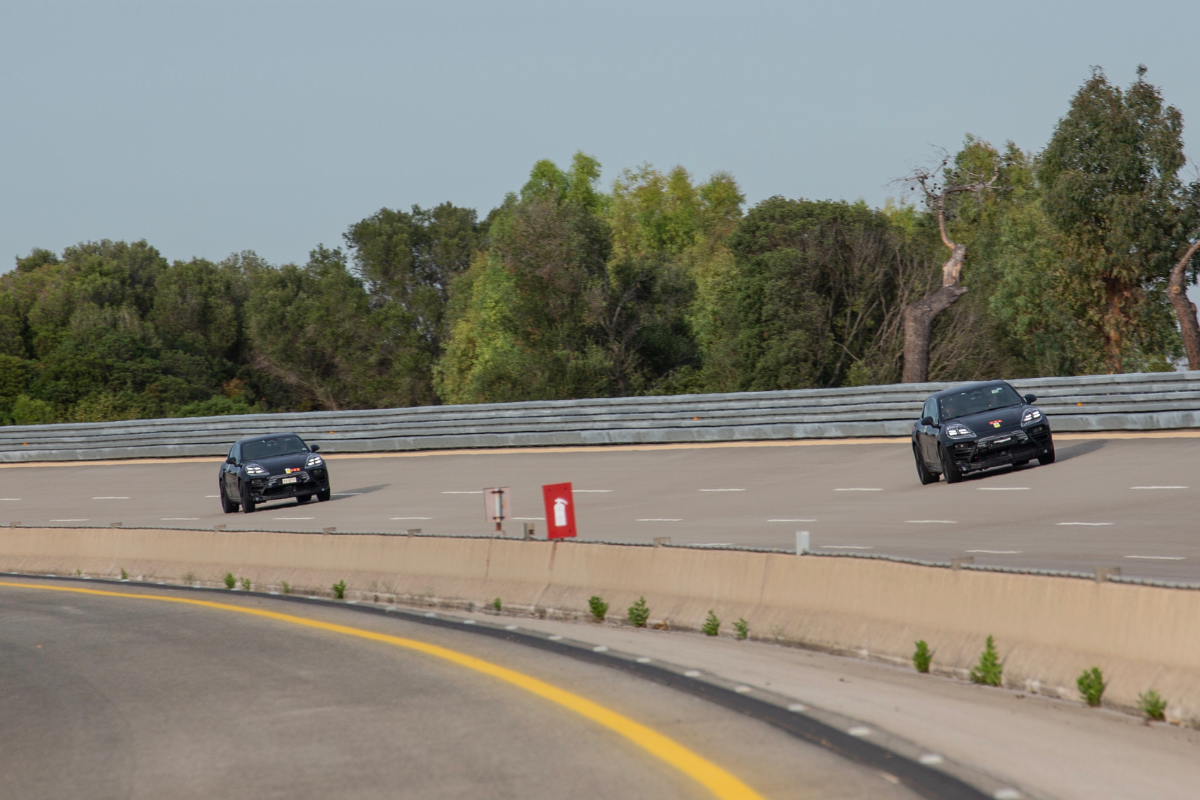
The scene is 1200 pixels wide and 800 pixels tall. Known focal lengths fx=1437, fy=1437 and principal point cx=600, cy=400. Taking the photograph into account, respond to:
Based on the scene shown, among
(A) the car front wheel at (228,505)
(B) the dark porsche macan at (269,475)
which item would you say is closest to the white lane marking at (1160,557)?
(B) the dark porsche macan at (269,475)

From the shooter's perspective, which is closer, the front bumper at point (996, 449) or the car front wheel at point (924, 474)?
the front bumper at point (996, 449)

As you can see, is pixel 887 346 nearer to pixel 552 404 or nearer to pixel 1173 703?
pixel 552 404

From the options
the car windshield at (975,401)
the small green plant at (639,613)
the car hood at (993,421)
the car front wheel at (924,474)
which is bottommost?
the small green plant at (639,613)

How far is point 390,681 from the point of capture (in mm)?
9344

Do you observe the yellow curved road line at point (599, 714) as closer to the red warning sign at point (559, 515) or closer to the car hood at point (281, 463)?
the red warning sign at point (559, 515)

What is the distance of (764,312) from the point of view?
5512 centimetres

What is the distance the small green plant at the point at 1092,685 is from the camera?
720 centimetres

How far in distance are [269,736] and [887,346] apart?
49.4 metres

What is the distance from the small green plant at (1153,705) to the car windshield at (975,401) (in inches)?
608

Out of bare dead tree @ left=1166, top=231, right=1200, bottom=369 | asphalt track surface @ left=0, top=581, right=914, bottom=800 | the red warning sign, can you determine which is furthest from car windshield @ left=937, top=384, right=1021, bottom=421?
bare dead tree @ left=1166, top=231, right=1200, bottom=369

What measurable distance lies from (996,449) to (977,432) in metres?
0.39

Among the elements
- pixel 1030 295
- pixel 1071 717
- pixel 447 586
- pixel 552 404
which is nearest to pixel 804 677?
pixel 1071 717

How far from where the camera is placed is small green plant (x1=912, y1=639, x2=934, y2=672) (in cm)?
850

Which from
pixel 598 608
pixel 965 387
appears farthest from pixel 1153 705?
pixel 965 387
